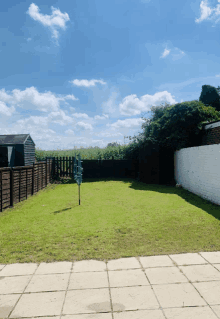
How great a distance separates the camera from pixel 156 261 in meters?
3.65

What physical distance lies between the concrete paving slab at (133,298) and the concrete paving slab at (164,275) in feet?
0.82

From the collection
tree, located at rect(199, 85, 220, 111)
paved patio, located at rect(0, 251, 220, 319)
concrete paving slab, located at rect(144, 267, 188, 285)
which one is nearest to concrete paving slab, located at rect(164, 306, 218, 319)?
paved patio, located at rect(0, 251, 220, 319)

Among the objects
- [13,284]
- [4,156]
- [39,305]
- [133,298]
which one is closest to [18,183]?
[13,284]

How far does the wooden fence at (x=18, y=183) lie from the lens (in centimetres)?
725

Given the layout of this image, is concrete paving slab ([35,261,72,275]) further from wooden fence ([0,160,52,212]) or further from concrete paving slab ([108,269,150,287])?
wooden fence ([0,160,52,212])

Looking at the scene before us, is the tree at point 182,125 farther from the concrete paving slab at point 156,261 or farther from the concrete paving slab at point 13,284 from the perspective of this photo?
the concrete paving slab at point 13,284

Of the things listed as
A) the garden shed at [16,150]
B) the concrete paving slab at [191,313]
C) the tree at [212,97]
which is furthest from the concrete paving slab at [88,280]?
the tree at [212,97]

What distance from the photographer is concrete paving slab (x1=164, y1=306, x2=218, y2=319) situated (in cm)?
236

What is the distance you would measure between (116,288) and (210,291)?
4.06ft

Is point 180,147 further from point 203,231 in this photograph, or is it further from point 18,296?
point 18,296

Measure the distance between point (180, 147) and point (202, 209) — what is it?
5998 mm

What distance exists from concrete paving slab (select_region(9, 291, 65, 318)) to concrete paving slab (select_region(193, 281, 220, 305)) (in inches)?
71.0

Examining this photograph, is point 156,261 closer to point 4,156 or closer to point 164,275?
point 164,275

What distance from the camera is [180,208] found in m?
7.29
